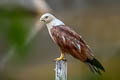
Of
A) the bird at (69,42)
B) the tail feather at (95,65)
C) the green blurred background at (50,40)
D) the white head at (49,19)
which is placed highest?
the green blurred background at (50,40)

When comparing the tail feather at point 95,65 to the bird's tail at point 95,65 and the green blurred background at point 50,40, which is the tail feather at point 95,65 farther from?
the green blurred background at point 50,40

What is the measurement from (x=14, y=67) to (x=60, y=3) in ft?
3.00

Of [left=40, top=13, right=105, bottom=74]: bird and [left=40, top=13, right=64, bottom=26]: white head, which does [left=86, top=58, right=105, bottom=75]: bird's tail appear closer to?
[left=40, top=13, right=105, bottom=74]: bird

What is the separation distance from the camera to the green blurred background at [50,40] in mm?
5109

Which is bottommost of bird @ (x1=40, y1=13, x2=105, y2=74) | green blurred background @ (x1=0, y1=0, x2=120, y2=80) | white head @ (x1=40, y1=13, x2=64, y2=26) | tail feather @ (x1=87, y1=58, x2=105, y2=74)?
tail feather @ (x1=87, y1=58, x2=105, y2=74)

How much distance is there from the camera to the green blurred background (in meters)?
5.11

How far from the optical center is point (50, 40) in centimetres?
524

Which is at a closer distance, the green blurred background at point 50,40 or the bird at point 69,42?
the bird at point 69,42

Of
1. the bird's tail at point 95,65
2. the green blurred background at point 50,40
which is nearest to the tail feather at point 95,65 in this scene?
the bird's tail at point 95,65

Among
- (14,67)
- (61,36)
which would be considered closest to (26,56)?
(14,67)

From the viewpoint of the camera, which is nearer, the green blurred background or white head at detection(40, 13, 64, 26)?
white head at detection(40, 13, 64, 26)

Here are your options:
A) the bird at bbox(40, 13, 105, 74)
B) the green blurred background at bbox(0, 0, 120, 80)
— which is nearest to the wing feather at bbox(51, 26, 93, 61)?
the bird at bbox(40, 13, 105, 74)

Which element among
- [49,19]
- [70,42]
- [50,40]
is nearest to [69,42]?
[70,42]

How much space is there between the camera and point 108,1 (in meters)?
5.16
